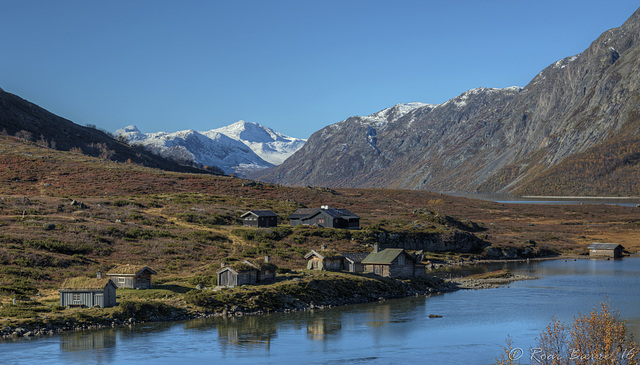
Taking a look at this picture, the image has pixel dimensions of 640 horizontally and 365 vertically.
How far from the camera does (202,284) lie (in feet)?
233

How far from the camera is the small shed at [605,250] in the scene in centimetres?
11925

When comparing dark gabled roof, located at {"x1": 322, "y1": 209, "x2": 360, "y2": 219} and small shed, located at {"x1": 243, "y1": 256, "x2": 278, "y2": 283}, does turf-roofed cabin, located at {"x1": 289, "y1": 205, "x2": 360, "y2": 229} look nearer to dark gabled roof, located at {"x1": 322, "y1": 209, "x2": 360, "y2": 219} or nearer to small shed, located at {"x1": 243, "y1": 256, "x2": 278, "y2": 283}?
dark gabled roof, located at {"x1": 322, "y1": 209, "x2": 360, "y2": 219}

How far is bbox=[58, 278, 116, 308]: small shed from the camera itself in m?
59.7

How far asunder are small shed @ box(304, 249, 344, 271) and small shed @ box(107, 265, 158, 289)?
22.2 m

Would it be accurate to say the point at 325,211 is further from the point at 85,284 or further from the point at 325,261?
the point at 85,284

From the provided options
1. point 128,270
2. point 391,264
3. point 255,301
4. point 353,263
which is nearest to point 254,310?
point 255,301

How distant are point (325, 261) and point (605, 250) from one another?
64395 mm

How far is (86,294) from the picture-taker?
59844mm

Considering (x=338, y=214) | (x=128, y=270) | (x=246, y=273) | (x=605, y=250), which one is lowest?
(x=246, y=273)

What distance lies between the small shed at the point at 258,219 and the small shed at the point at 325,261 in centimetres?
3424

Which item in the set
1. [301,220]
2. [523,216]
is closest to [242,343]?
[301,220]

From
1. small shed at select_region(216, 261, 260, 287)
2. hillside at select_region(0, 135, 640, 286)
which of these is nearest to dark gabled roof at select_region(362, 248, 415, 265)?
hillside at select_region(0, 135, 640, 286)

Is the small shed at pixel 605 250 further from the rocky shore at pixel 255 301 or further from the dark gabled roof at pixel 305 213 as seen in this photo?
the dark gabled roof at pixel 305 213

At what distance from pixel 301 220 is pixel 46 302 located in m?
67.9
